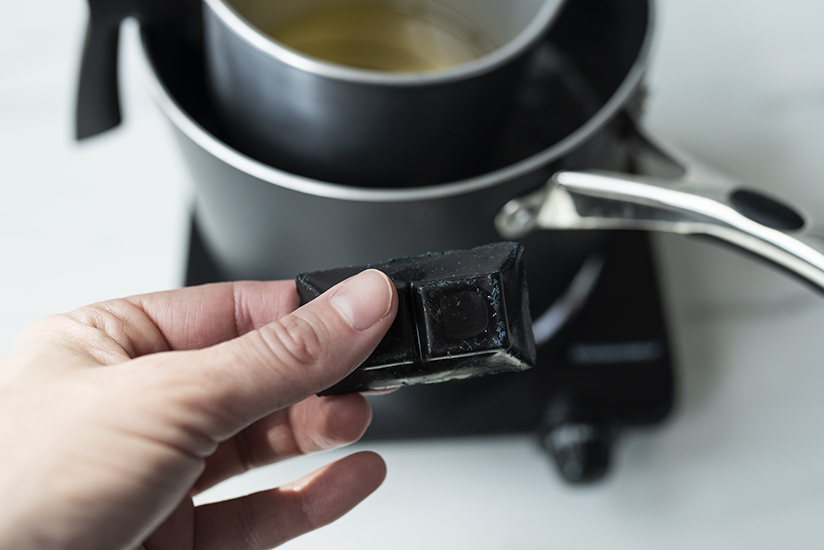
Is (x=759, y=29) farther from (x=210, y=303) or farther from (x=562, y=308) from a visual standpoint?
(x=210, y=303)

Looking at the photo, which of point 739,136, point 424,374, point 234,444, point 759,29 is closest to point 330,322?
point 424,374

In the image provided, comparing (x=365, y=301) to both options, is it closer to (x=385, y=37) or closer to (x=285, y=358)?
(x=285, y=358)

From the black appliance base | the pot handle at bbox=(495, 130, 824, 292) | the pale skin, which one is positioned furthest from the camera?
the black appliance base

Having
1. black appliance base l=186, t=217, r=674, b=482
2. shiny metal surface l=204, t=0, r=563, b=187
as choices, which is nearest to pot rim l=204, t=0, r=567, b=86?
shiny metal surface l=204, t=0, r=563, b=187

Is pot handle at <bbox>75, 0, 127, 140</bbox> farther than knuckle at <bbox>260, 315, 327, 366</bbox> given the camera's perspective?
Yes

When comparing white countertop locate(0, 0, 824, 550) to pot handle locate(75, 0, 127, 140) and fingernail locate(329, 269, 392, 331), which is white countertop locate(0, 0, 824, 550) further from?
fingernail locate(329, 269, 392, 331)

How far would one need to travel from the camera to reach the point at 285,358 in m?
0.30

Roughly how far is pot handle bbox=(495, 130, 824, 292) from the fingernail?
12 cm

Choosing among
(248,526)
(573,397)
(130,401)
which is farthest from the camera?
(573,397)

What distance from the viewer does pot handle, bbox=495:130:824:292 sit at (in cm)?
39

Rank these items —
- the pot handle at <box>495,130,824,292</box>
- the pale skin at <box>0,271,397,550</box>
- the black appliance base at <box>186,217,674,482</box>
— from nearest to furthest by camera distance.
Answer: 1. the pale skin at <box>0,271,397,550</box>
2. the pot handle at <box>495,130,824,292</box>
3. the black appliance base at <box>186,217,674,482</box>

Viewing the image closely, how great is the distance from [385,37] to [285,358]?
0.34 m

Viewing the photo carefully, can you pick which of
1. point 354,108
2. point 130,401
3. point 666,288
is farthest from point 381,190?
point 666,288

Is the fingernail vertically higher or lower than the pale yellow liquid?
lower
